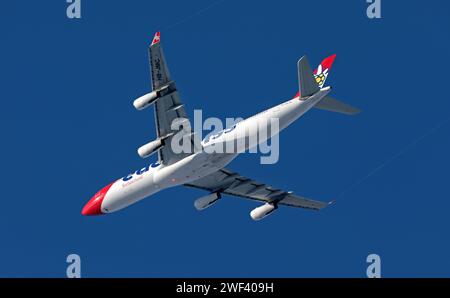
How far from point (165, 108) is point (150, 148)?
3.39 meters

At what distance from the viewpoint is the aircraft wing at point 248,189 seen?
255 ft

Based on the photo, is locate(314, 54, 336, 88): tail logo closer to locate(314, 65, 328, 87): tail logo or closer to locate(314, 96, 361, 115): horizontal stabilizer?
locate(314, 65, 328, 87): tail logo

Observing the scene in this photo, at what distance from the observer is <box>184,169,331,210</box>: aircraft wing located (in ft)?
255

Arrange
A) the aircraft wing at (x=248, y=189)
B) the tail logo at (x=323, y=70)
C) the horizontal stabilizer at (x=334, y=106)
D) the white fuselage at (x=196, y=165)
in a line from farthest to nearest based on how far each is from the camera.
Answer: the aircraft wing at (x=248, y=189)
the tail logo at (x=323, y=70)
the horizontal stabilizer at (x=334, y=106)
the white fuselage at (x=196, y=165)

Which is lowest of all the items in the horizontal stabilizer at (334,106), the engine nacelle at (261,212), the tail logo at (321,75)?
the engine nacelle at (261,212)

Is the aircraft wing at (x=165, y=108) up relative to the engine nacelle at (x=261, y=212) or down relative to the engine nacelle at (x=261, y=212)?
up

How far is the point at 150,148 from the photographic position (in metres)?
66.8

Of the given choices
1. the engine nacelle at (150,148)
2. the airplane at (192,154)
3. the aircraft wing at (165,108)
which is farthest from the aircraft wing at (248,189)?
the engine nacelle at (150,148)

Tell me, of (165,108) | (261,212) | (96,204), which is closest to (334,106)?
(165,108)

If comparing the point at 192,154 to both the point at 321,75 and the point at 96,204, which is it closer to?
the point at 96,204

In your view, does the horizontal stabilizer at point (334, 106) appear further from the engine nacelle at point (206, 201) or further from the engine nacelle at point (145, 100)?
the engine nacelle at point (206, 201)

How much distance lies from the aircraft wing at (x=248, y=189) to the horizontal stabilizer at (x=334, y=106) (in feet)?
38.9

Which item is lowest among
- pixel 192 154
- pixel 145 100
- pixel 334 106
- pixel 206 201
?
pixel 206 201

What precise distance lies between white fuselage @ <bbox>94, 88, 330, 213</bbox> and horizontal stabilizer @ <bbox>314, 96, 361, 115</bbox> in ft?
5.51
